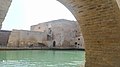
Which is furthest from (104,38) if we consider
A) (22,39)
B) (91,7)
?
(22,39)

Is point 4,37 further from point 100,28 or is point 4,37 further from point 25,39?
point 100,28

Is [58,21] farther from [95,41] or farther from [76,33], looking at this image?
[95,41]

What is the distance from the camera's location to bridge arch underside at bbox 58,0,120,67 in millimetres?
4328

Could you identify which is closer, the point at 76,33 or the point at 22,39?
the point at 22,39

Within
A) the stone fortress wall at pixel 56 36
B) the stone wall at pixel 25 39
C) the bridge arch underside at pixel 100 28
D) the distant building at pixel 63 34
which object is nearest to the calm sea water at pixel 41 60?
the bridge arch underside at pixel 100 28

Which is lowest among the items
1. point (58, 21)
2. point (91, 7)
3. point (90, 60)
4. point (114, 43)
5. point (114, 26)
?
point (90, 60)

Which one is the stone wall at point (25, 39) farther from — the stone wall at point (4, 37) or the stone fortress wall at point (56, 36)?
the stone wall at point (4, 37)

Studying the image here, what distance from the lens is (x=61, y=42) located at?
3300 cm

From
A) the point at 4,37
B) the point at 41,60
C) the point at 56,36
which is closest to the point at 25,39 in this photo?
the point at 4,37

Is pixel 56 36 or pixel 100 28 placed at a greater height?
pixel 56 36

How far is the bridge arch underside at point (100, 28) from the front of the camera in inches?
170

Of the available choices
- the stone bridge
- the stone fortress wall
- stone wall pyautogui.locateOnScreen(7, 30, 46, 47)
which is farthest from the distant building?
the stone bridge

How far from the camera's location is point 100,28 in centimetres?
471

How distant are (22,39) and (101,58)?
2690 cm
